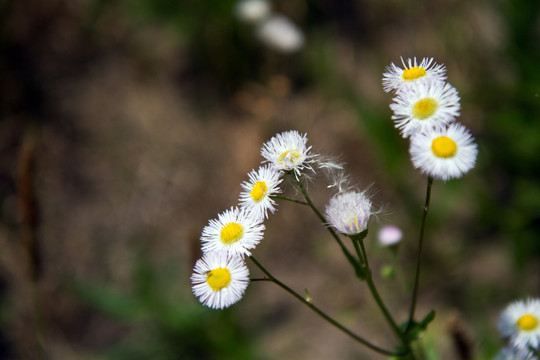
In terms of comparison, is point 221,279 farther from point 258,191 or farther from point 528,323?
point 528,323

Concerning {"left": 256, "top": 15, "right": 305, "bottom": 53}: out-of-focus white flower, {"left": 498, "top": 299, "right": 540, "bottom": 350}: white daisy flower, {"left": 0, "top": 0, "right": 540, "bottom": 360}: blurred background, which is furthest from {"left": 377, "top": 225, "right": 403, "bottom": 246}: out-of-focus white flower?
{"left": 256, "top": 15, "right": 305, "bottom": 53}: out-of-focus white flower

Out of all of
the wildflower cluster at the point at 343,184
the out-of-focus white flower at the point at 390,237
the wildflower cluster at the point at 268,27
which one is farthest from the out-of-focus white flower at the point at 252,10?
the wildflower cluster at the point at 343,184

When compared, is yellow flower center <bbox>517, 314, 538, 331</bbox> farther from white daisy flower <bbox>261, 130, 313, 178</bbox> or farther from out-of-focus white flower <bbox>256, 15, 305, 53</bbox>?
out-of-focus white flower <bbox>256, 15, 305, 53</bbox>

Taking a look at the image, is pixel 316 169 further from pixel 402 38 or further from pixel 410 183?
pixel 402 38

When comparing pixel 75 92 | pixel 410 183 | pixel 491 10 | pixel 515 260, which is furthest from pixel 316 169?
pixel 75 92

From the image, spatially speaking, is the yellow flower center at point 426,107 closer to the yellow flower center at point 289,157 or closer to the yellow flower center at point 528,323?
the yellow flower center at point 289,157

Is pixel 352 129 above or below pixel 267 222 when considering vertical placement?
above

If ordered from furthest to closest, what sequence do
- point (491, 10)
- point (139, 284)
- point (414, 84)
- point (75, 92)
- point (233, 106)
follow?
point (75, 92)
point (233, 106)
point (491, 10)
point (139, 284)
point (414, 84)
